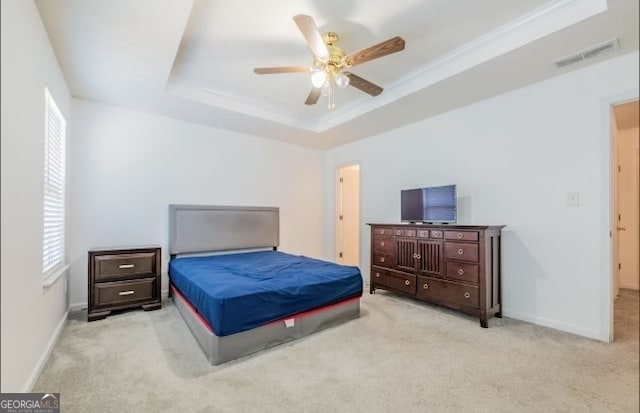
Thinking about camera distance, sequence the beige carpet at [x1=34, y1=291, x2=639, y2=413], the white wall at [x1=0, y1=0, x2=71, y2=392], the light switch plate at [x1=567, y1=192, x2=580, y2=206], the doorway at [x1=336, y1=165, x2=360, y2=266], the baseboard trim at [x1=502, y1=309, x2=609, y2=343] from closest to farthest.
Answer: the white wall at [x1=0, y1=0, x2=71, y2=392] < the beige carpet at [x1=34, y1=291, x2=639, y2=413] < the baseboard trim at [x1=502, y1=309, x2=609, y2=343] < the light switch plate at [x1=567, y1=192, x2=580, y2=206] < the doorway at [x1=336, y1=165, x2=360, y2=266]

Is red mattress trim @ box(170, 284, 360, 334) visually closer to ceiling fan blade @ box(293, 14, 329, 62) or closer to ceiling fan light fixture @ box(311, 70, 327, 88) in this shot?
ceiling fan light fixture @ box(311, 70, 327, 88)

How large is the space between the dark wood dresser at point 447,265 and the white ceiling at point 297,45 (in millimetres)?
1499

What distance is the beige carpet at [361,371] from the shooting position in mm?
1691

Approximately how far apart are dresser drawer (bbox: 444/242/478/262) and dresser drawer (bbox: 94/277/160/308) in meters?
3.24

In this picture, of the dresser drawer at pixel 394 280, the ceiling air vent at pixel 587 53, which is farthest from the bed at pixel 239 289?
the ceiling air vent at pixel 587 53

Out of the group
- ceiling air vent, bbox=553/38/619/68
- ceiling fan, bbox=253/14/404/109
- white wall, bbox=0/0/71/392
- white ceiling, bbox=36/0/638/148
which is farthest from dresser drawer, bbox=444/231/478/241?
white wall, bbox=0/0/71/392

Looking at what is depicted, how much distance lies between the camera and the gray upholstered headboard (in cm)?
388

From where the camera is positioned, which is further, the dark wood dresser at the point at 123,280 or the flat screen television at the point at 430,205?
the flat screen television at the point at 430,205

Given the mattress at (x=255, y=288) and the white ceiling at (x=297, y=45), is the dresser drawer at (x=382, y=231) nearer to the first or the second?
the mattress at (x=255, y=288)

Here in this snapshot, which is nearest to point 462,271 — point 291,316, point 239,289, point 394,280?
point 394,280

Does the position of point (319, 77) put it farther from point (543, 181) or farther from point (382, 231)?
point (543, 181)

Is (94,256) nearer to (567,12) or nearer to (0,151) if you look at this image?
(0,151)

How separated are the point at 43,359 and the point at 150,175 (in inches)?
90.6

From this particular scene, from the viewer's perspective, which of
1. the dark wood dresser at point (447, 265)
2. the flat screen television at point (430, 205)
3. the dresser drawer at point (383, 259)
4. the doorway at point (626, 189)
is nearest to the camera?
the doorway at point (626, 189)
